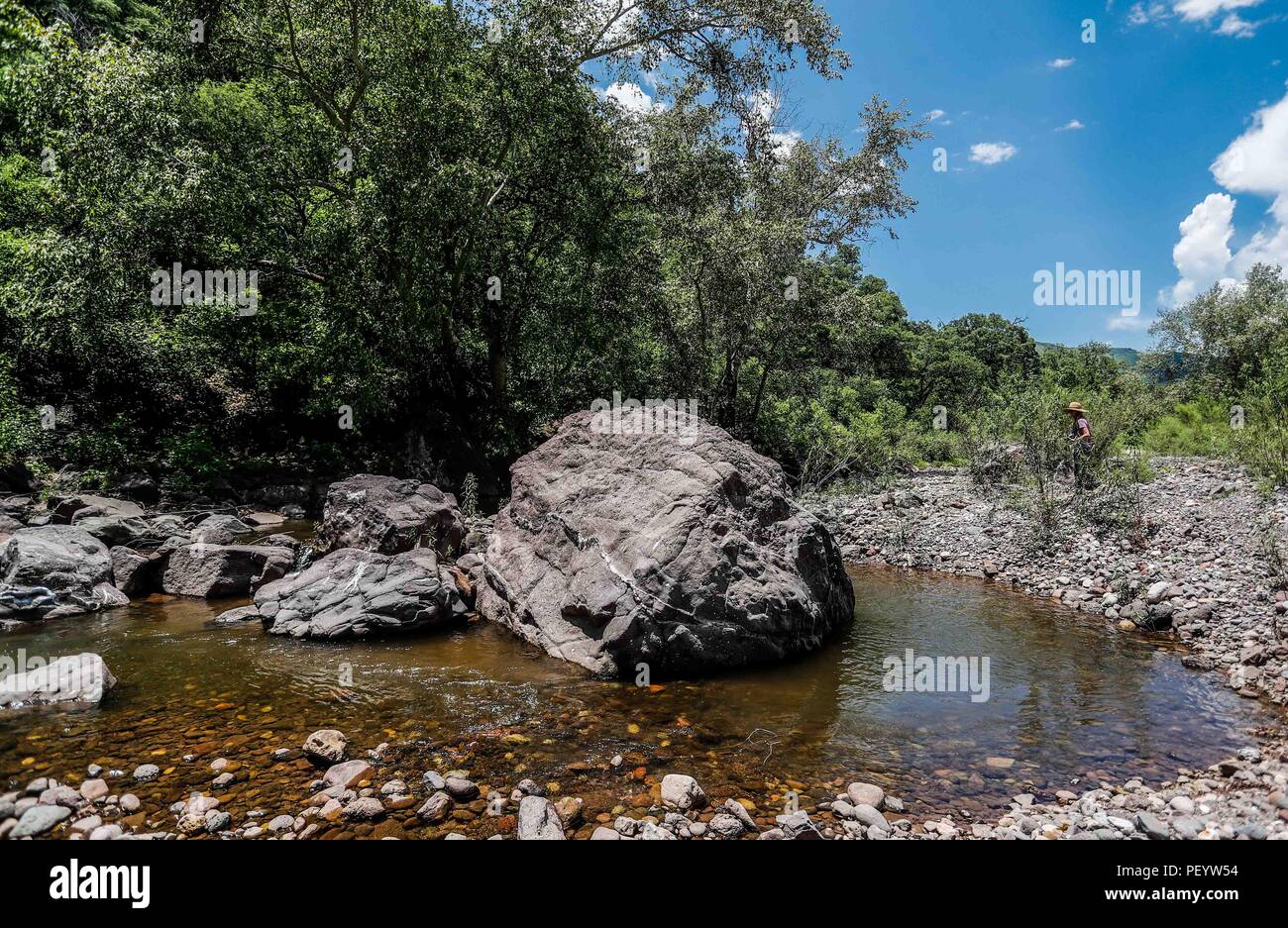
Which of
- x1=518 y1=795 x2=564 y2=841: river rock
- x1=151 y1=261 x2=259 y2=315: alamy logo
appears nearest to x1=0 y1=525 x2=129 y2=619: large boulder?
x1=151 y1=261 x2=259 y2=315: alamy logo

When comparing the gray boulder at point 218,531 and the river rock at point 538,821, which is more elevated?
the gray boulder at point 218,531

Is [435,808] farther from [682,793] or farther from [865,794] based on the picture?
[865,794]

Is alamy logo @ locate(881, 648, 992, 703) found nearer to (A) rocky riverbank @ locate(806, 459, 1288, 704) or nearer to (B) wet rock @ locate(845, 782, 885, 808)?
(B) wet rock @ locate(845, 782, 885, 808)

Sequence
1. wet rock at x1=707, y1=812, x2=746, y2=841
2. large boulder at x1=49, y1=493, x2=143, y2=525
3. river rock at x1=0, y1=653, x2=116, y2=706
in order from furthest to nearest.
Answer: large boulder at x1=49, y1=493, x2=143, y2=525, river rock at x1=0, y1=653, x2=116, y2=706, wet rock at x1=707, y1=812, x2=746, y2=841

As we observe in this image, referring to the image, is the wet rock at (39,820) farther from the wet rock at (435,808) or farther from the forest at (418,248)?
the forest at (418,248)

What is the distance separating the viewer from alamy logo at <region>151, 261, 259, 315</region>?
15.4 metres

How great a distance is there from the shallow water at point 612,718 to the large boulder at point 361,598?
323 mm

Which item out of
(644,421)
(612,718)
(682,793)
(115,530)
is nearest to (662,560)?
(612,718)

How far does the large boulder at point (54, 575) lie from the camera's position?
8.57 m

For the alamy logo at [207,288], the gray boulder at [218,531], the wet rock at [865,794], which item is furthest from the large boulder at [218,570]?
the wet rock at [865,794]

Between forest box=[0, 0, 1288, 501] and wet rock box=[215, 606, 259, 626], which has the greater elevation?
forest box=[0, 0, 1288, 501]

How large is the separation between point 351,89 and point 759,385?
14254 millimetres
